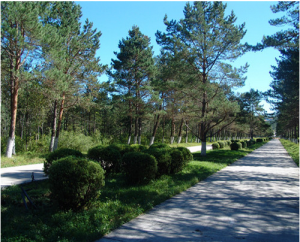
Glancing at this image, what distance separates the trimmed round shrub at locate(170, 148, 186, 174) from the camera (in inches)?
356

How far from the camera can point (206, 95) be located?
1719 centimetres

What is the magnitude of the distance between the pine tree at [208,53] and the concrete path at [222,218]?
10.00 meters

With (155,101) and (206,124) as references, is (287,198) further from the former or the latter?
(155,101)

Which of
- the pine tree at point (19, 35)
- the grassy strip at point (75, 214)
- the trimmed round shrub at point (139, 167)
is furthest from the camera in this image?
the pine tree at point (19, 35)

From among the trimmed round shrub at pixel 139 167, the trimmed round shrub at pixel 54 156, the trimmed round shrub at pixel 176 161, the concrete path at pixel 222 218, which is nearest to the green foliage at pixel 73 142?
the trimmed round shrub at pixel 176 161

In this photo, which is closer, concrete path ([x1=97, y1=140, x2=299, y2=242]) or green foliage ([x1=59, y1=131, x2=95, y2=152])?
concrete path ([x1=97, y1=140, x2=299, y2=242])

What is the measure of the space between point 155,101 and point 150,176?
64.4ft

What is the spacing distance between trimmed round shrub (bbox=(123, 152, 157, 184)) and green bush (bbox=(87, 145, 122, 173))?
115 cm

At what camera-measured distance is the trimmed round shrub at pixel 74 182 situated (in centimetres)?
447

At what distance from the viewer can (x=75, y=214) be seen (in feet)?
14.6

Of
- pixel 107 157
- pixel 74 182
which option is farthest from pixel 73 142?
pixel 74 182

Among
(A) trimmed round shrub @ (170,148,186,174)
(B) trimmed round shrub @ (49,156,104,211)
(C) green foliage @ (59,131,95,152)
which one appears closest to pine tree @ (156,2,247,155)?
(A) trimmed round shrub @ (170,148,186,174)

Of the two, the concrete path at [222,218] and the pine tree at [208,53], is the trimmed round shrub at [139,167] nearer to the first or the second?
the concrete path at [222,218]

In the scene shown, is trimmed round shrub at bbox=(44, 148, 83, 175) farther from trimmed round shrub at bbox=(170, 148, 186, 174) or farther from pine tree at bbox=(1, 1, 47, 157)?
pine tree at bbox=(1, 1, 47, 157)
